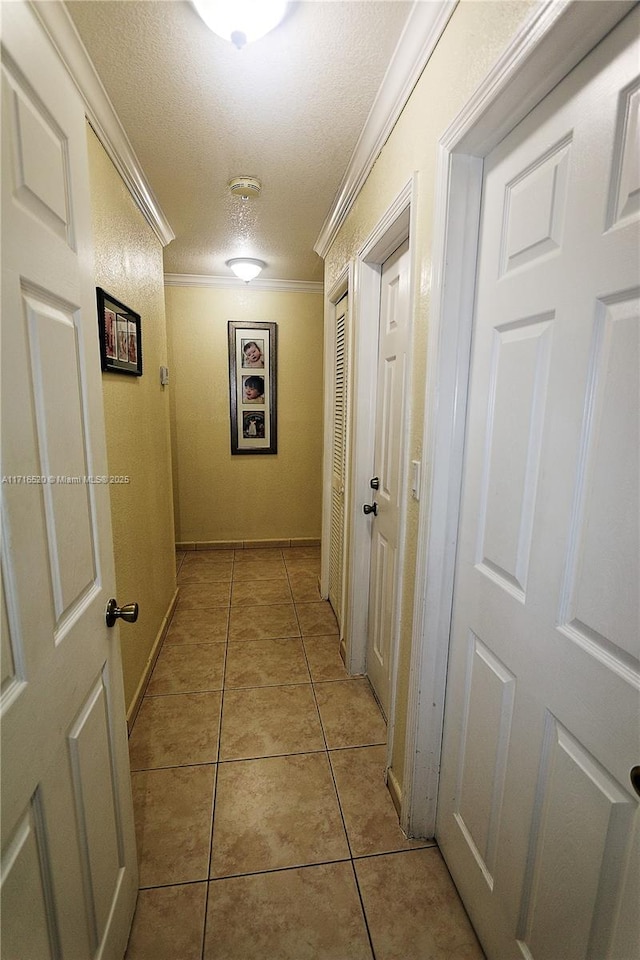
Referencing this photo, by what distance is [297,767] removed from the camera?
5.60 ft

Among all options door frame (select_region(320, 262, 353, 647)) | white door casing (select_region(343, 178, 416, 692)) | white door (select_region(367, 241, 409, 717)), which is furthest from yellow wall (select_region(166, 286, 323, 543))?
white door (select_region(367, 241, 409, 717))

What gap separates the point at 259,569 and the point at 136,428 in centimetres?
194

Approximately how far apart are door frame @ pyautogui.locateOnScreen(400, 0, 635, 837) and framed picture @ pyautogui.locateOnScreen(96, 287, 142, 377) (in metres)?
1.22

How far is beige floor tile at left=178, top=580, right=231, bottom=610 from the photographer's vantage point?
306 centimetres

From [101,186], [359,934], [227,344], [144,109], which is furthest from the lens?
[227,344]

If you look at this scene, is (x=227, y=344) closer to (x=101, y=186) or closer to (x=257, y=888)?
(x=101, y=186)

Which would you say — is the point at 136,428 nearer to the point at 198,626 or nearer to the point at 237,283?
the point at 198,626

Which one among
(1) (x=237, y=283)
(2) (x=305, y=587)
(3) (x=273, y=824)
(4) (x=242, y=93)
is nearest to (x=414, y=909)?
(3) (x=273, y=824)

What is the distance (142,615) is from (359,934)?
1.53 metres

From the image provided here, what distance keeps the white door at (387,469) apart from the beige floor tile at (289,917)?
746 mm

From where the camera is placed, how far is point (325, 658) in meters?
2.44

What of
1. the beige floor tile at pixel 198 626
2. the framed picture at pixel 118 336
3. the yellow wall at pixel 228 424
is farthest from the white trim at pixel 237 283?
the beige floor tile at pixel 198 626

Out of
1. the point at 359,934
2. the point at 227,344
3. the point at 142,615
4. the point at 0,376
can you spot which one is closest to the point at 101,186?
the point at 0,376

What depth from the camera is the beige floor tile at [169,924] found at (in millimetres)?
1124
